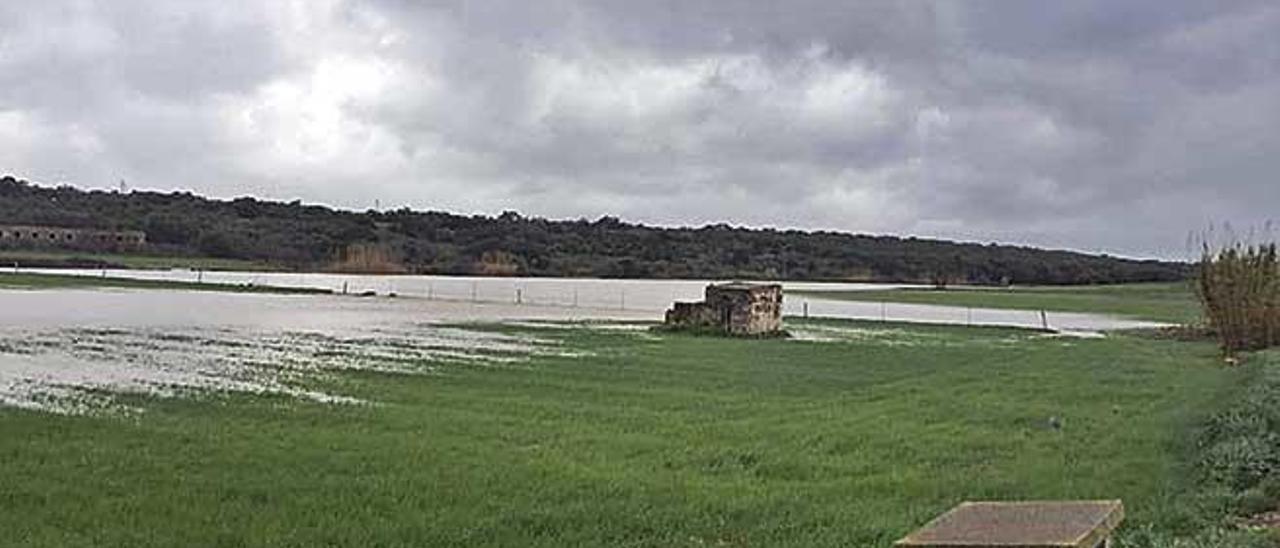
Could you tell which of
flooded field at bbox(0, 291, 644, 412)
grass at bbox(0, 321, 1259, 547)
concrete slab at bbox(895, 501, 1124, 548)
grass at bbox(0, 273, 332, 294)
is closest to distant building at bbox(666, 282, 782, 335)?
flooded field at bbox(0, 291, 644, 412)

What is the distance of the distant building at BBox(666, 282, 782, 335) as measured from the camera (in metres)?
50.6

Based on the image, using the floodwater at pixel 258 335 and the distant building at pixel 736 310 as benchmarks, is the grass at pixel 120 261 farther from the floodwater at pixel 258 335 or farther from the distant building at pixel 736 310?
the distant building at pixel 736 310

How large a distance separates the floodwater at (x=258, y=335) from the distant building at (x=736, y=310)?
1.99 m

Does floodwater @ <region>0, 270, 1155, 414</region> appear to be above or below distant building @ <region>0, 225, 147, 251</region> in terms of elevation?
below

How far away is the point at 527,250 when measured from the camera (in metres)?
178

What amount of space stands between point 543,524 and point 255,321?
41.8m

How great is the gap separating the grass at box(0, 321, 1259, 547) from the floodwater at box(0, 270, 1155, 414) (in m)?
2.22

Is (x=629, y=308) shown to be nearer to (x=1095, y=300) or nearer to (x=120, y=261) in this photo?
(x=1095, y=300)

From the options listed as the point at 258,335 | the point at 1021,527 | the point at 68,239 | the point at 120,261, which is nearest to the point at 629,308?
the point at 258,335

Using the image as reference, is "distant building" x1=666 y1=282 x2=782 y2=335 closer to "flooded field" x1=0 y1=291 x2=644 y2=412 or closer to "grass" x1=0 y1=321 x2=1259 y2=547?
"flooded field" x1=0 y1=291 x2=644 y2=412

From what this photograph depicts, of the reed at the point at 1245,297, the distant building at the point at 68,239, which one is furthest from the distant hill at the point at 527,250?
the reed at the point at 1245,297

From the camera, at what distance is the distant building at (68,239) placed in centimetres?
15625

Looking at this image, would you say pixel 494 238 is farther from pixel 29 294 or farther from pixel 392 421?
pixel 392 421

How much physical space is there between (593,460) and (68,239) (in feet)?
519
